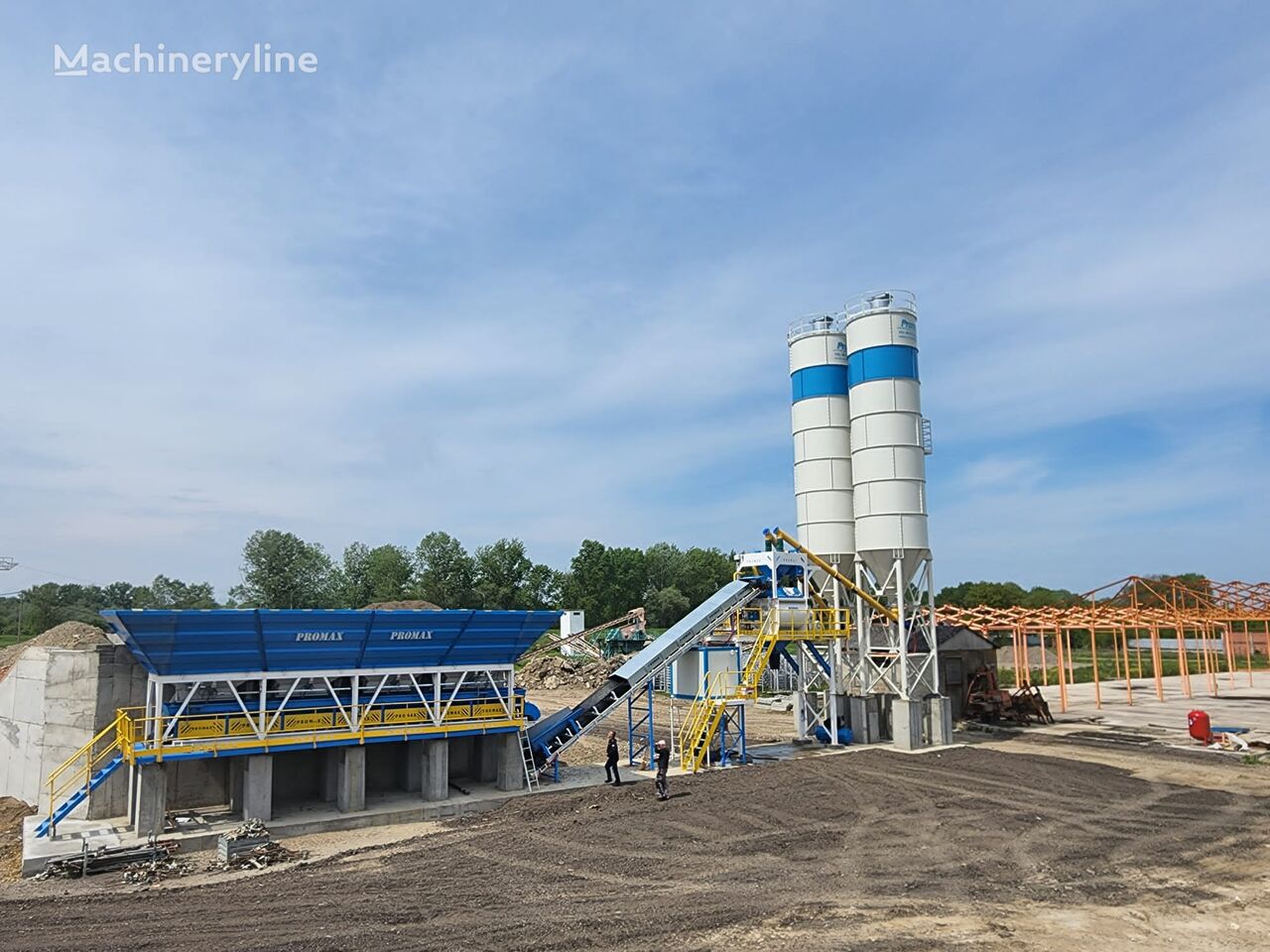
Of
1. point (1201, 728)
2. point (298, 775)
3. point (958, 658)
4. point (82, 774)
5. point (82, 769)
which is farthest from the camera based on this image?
point (958, 658)

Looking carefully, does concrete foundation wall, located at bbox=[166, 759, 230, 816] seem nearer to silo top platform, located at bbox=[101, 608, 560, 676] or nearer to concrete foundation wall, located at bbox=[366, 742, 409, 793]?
silo top platform, located at bbox=[101, 608, 560, 676]

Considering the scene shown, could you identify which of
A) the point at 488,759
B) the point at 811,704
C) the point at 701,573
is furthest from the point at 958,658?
the point at 701,573

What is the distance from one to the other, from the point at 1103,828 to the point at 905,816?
13.3ft

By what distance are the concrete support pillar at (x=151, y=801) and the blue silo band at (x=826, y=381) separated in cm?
2485

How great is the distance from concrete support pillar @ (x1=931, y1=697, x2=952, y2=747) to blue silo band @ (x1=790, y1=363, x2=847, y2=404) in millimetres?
11959

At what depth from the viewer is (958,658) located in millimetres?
38812

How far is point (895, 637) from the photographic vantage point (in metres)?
31.1

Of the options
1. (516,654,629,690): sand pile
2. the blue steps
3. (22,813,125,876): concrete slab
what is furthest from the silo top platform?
(516,654,629,690): sand pile

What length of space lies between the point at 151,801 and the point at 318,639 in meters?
4.67

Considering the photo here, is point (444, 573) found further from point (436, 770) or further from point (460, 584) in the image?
point (436, 770)

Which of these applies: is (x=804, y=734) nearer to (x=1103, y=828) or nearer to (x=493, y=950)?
(x=1103, y=828)

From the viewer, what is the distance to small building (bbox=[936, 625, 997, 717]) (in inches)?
1503

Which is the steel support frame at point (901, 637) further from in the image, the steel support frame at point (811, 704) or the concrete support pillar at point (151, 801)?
the concrete support pillar at point (151, 801)

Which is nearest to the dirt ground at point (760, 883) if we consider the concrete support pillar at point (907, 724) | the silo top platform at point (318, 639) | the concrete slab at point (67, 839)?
the concrete slab at point (67, 839)
